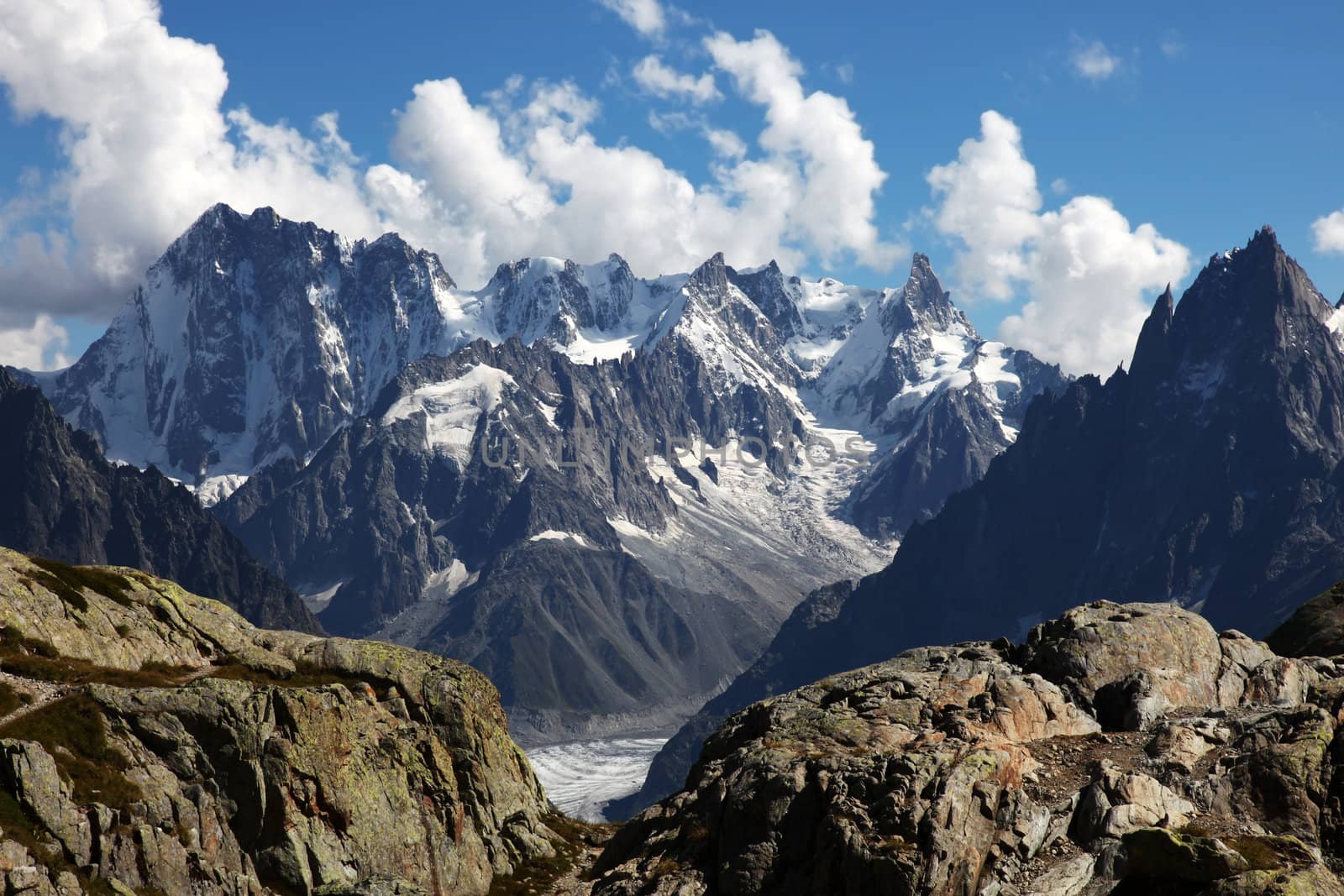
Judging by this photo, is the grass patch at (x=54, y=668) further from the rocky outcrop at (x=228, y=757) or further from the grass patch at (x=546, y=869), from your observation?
the grass patch at (x=546, y=869)

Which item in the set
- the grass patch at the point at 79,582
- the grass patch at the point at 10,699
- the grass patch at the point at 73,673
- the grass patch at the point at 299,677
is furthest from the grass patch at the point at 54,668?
the grass patch at the point at 79,582

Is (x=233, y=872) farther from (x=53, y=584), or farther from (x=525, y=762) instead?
(x=525, y=762)

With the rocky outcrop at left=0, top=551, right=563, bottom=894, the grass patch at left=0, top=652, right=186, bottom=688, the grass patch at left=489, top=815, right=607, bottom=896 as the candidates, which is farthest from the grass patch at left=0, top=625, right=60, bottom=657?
the grass patch at left=489, top=815, right=607, bottom=896

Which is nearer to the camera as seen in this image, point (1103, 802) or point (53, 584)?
point (1103, 802)

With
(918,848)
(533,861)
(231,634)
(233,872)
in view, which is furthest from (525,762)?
(918,848)

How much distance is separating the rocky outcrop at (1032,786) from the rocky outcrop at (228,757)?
63.3ft

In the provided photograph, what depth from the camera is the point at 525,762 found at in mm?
109625

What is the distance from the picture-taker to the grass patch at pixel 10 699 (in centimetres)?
7462

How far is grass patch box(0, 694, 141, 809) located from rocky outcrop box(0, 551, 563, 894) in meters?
0.10

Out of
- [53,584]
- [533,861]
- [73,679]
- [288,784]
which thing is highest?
[53,584]

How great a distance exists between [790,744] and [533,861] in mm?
33770

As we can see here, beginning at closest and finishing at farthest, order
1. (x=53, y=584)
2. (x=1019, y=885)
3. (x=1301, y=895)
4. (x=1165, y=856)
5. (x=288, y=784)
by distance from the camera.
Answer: (x=1301, y=895), (x=1165, y=856), (x=1019, y=885), (x=288, y=784), (x=53, y=584)

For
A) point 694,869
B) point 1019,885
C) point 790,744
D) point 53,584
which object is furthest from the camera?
point 53,584

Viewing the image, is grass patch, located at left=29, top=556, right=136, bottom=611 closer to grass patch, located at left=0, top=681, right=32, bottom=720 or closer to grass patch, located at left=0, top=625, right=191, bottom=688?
grass patch, located at left=0, top=625, right=191, bottom=688
